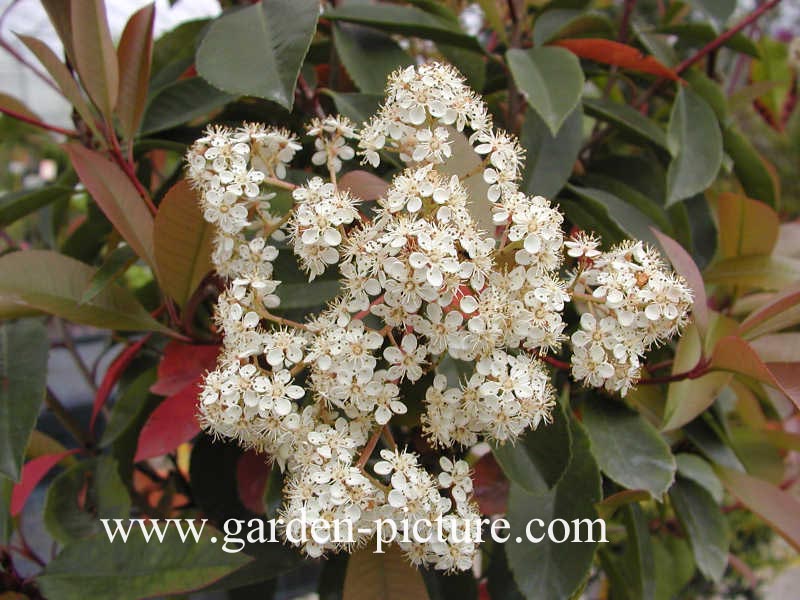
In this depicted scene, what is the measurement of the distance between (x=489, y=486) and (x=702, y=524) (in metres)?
0.25

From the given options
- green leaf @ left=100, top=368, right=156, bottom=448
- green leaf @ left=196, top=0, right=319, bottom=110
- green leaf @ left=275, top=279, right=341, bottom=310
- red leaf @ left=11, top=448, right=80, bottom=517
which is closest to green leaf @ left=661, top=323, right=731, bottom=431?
green leaf @ left=275, top=279, right=341, bottom=310

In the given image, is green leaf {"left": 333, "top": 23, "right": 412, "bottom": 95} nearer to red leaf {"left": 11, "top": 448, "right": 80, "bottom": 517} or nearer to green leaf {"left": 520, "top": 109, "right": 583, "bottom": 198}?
green leaf {"left": 520, "top": 109, "right": 583, "bottom": 198}

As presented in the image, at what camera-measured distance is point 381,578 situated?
0.61 meters

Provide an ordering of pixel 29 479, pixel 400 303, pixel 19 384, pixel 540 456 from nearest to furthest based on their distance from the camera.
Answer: pixel 400 303 < pixel 540 456 < pixel 19 384 < pixel 29 479

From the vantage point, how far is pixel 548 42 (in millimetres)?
809

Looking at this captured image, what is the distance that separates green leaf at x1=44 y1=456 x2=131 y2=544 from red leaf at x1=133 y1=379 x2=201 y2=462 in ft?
0.50

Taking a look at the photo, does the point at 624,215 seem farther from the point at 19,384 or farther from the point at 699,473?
the point at 19,384

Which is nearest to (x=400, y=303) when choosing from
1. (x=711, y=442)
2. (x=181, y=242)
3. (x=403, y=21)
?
(x=181, y=242)

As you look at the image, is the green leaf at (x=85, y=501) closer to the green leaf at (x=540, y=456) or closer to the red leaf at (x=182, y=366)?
the red leaf at (x=182, y=366)

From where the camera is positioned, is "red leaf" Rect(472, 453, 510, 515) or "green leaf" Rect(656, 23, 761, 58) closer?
"red leaf" Rect(472, 453, 510, 515)

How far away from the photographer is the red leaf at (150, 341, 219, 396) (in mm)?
676

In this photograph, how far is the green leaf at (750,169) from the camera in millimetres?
877

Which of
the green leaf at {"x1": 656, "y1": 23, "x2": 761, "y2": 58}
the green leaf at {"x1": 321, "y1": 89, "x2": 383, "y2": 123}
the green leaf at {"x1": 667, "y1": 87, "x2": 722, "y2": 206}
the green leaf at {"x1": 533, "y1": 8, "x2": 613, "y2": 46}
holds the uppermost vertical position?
the green leaf at {"x1": 533, "y1": 8, "x2": 613, "y2": 46}

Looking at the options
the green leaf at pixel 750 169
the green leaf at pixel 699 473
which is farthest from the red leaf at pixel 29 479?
the green leaf at pixel 750 169
